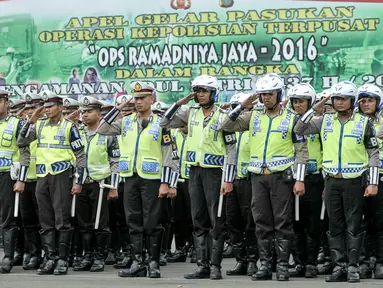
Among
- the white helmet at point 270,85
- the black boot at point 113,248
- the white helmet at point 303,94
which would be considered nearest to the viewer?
the white helmet at point 270,85

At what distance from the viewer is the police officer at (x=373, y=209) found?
16047 mm

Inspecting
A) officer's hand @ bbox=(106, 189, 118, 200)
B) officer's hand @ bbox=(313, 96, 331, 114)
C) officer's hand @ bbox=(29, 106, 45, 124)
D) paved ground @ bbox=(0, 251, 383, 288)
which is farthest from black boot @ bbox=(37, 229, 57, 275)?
officer's hand @ bbox=(313, 96, 331, 114)

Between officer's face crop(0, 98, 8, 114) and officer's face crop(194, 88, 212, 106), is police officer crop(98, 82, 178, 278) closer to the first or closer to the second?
officer's face crop(194, 88, 212, 106)

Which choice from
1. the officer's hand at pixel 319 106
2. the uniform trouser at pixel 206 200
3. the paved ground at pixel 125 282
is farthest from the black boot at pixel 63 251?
the officer's hand at pixel 319 106

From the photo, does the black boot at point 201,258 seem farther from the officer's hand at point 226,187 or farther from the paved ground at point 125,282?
the officer's hand at point 226,187

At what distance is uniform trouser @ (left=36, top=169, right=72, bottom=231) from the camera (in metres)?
16.7

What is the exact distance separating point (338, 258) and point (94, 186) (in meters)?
3.69

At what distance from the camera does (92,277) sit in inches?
647

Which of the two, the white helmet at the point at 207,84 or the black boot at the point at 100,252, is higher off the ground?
the white helmet at the point at 207,84

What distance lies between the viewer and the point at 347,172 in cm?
1550

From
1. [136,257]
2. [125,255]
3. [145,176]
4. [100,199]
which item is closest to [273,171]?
[145,176]

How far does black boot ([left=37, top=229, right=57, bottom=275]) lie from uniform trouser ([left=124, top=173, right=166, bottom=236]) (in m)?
1.13

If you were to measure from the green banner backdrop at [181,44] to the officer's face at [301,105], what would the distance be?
6.94 m

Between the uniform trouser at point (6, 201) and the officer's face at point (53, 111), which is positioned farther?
the uniform trouser at point (6, 201)
